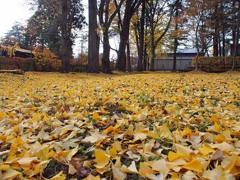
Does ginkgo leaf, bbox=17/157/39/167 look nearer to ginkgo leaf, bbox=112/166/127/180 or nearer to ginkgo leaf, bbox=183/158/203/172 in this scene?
ginkgo leaf, bbox=112/166/127/180

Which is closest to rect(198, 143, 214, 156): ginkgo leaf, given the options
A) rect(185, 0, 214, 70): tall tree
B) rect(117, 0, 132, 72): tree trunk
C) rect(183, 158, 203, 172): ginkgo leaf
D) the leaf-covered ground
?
the leaf-covered ground

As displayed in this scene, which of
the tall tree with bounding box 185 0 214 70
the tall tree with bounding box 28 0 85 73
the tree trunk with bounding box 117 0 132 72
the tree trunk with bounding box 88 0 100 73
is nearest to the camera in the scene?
the tree trunk with bounding box 88 0 100 73

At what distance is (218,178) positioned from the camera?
768 mm

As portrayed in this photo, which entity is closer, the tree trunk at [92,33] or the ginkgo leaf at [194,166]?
the ginkgo leaf at [194,166]

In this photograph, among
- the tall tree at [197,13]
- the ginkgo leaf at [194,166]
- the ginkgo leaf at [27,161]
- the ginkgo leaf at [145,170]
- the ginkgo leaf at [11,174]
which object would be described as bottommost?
the ginkgo leaf at [11,174]

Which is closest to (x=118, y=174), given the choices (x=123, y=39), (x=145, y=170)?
(x=145, y=170)

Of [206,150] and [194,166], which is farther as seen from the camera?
[206,150]

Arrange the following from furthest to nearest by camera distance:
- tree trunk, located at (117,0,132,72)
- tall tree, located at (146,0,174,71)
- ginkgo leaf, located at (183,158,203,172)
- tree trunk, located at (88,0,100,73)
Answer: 1. tall tree, located at (146,0,174,71)
2. tree trunk, located at (117,0,132,72)
3. tree trunk, located at (88,0,100,73)
4. ginkgo leaf, located at (183,158,203,172)

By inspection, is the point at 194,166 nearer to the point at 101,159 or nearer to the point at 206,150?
the point at 206,150

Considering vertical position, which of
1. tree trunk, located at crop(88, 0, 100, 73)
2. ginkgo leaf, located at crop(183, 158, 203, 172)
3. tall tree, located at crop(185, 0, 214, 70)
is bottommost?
ginkgo leaf, located at crop(183, 158, 203, 172)

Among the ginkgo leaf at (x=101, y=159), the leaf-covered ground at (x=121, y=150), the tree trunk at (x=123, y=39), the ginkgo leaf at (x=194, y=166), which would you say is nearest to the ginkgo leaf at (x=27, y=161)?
the leaf-covered ground at (x=121, y=150)

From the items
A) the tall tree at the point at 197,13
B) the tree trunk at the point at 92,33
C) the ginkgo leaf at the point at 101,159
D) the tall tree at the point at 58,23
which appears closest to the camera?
the ginkgo leaf at the point at 101,159

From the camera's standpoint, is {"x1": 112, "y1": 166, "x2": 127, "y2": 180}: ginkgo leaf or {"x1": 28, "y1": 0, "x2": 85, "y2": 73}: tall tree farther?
{"x1": 28, "y1": 0, "x2": 85, "y2": 73}: tall tree

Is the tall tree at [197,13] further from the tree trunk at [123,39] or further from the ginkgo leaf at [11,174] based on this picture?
the ginkgo leaf at [11,174]
